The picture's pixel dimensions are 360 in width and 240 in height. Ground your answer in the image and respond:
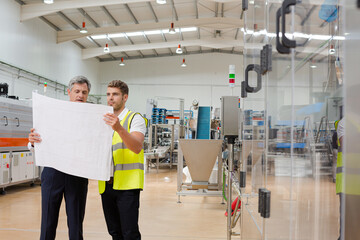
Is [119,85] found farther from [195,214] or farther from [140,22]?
[140,22]

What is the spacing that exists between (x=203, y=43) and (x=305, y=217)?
45.6 feet

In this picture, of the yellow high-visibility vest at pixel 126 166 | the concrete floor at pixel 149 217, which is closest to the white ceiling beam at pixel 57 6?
the concrete floor at pixel 149 217

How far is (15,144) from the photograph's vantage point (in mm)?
6391

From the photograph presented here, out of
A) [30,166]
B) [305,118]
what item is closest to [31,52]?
[30,166]

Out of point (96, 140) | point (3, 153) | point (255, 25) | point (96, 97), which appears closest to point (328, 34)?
point (255, 25)

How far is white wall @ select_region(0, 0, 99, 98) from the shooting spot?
9.22m

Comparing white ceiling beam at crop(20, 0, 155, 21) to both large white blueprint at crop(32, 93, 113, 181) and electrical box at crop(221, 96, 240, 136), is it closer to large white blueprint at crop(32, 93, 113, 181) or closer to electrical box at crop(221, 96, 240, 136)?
electrical box at crop(221, 96, 240, 136)

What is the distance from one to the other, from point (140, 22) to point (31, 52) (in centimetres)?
407

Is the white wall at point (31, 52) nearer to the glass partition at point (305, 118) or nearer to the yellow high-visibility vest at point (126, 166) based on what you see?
the yellow high-visibility vest at point (126, 166)

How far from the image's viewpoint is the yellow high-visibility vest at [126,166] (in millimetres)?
2029

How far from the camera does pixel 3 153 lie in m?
5.95

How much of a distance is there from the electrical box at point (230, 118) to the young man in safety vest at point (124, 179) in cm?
96

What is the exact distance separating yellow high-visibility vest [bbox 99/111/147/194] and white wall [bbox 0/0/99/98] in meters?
8.40

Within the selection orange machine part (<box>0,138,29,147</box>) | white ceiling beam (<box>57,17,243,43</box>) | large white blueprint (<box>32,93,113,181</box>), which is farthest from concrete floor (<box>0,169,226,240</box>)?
white ceiling beam (<box>57,17,243,43</box>)
